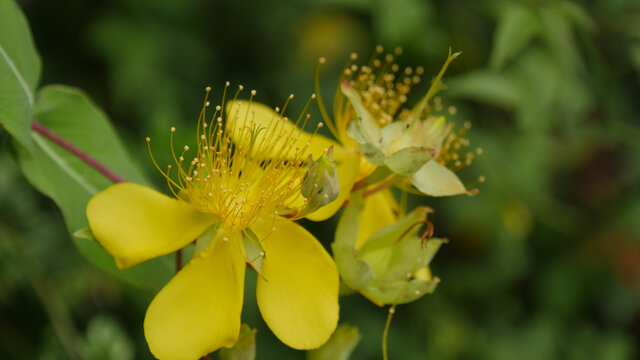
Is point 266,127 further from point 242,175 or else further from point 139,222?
point 139,222

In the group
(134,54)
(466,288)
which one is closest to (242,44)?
(134,54)

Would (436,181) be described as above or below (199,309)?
above

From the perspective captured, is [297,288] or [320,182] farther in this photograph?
[297,288]

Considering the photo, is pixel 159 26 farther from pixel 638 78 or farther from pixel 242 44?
pixel 638 78

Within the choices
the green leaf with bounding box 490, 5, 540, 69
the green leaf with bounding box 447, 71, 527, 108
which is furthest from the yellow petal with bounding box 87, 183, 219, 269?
the green leaf with bounding box 447, 71, 527, 108

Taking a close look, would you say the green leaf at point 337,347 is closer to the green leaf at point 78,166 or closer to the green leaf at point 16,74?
the green leaf at point 78,166

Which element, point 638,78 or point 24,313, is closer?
point 24,313

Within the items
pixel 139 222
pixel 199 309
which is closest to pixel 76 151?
pixel 139 222
